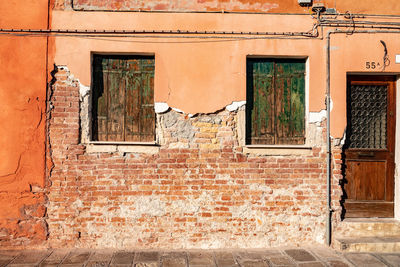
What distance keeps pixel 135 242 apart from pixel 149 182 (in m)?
0.91

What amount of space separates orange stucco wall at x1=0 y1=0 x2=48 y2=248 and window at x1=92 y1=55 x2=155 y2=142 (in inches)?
30.7

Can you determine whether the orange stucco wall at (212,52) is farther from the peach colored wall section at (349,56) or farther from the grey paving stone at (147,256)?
the grey paving stone at (147,256)

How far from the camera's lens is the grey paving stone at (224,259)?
391cm

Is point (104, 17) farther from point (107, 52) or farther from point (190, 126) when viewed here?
point (190, 126)

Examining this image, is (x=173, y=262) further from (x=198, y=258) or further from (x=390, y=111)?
(x=390, y=111)

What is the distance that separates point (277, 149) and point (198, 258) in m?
1.96

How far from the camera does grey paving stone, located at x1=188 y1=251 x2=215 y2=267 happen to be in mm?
3930

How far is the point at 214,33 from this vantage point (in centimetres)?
445

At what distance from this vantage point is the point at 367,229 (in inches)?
178

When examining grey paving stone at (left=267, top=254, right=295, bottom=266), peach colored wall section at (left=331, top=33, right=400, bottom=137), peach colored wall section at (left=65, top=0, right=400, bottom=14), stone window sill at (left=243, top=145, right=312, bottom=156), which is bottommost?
grey paving stone at (left=267, top=254, right=295, bottom=266)

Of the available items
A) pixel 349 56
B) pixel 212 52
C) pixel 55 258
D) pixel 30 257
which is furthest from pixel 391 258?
pixel 30 257

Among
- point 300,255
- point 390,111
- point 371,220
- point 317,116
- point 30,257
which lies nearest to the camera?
point 30,257

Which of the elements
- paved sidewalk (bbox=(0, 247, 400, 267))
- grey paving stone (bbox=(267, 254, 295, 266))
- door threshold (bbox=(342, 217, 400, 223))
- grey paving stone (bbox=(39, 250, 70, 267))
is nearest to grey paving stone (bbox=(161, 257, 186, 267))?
paved sidewalk (bbox=(0, 247, 400, 267))

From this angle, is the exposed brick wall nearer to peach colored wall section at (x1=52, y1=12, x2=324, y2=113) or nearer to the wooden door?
peach colored wall section at (x1=52, y1=12, x2=324, y2=113)
